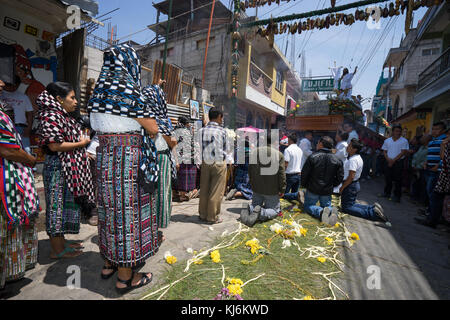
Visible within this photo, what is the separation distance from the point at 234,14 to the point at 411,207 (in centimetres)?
1056

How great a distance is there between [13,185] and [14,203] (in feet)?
0.53

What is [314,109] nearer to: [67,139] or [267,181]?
[267,181]

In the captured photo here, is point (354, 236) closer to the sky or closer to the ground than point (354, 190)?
closer to the ground

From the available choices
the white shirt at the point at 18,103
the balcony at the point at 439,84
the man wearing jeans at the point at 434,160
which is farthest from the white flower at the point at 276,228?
the balcony at the point at 439,84

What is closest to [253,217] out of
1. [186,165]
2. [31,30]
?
[186,165]

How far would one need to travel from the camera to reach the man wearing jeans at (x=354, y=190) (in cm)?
462

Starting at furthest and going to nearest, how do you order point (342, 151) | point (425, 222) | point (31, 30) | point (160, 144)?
point (342, 151) < point (31, 30) < point (425, 222) < point (160, 144)

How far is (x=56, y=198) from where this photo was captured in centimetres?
245

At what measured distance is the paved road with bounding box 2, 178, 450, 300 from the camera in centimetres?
215

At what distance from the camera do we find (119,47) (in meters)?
1.97

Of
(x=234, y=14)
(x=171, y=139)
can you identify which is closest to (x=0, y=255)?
(x=171, y=139)

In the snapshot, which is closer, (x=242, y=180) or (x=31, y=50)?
(x=31, y=50)

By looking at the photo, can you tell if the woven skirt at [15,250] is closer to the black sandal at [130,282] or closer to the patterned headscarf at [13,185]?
the patterned headscarf at [13,185]

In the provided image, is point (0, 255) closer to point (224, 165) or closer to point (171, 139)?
point (171, 139)
